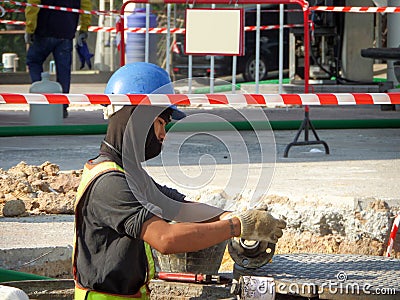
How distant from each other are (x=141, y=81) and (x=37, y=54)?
8.90 metres

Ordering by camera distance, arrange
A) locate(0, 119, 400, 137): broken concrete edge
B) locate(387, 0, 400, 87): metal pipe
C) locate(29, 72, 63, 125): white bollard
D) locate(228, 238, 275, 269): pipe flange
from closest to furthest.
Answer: locate(228, 238, 275, 269): pipe flange
locate(0, 119, 400, 137): broken concrete edge
locate(29, 72, 63, 125): white bollard
locate(387, 0, 400, 87): metal pipe

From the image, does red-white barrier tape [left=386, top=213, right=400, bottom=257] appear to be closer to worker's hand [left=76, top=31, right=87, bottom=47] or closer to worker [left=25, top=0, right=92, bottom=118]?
worker [left=25, top=0, right=92, bottom=118]

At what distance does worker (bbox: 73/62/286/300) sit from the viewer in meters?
3.70

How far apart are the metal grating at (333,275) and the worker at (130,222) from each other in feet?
1.02

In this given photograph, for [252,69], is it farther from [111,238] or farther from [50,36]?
[111,238]

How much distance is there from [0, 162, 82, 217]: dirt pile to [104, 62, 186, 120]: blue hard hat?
114 inches

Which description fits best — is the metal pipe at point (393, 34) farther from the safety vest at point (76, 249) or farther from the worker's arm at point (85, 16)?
the safety vest at point (76, 249)

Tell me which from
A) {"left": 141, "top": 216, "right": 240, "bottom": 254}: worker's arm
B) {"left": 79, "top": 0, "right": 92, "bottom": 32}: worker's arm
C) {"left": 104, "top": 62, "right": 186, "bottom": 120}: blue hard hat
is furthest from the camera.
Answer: {"left": 79, "top": 0, "right": 92, "bottom": 32}: worker's arm

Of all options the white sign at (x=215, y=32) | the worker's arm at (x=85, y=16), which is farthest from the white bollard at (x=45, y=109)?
the white sign at (x=215, y=32)

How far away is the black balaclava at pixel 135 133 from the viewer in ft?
12.5

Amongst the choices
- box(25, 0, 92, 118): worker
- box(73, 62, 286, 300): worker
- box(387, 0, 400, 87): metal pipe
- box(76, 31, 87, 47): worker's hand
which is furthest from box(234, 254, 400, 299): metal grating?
box(387, 0, 400, 87): metal pipe

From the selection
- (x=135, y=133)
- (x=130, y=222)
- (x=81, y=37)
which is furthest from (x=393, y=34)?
(x=130, y=222)

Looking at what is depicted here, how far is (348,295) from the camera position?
404 cm

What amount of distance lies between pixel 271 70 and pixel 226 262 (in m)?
14.6
